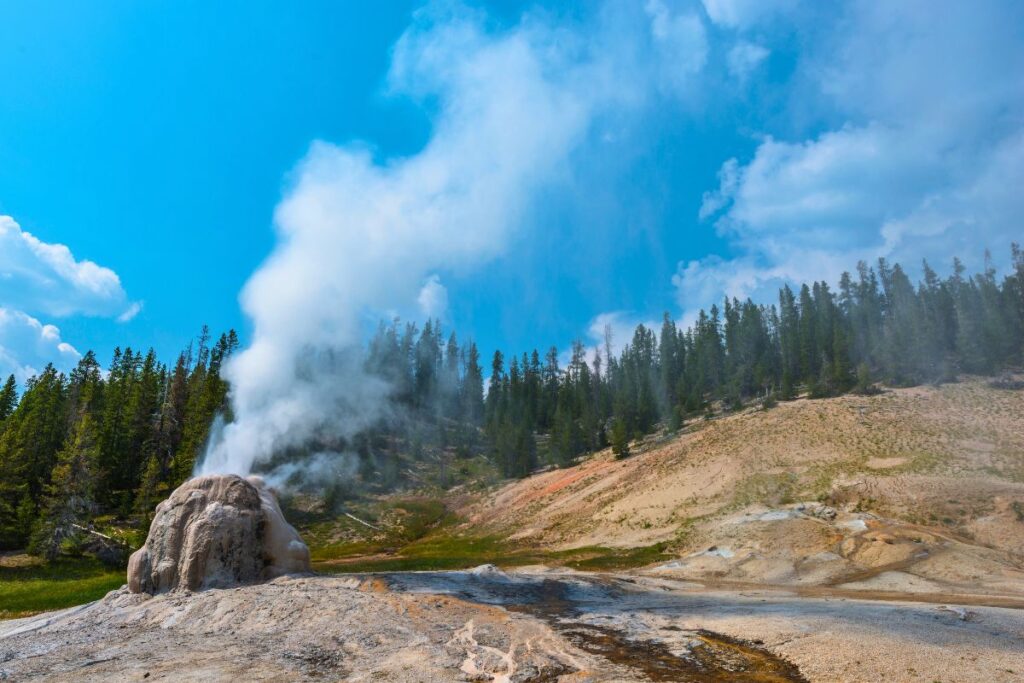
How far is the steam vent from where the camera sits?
2166 cm

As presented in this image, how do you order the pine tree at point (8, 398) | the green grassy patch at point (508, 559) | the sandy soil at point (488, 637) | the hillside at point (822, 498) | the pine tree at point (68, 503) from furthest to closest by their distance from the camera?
the pine tree at point (8, 398), the pine tree at point (68, 503), the green grassy patch at point (508, 559), the hillside at point (822, 498), the sandy soil at point (488, 637)

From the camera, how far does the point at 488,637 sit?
15656mm

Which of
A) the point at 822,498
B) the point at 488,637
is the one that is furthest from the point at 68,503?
the point at 822,498

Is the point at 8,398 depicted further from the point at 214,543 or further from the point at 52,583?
the point at 214,543

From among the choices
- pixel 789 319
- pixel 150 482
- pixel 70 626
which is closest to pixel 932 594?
pixel 70 626

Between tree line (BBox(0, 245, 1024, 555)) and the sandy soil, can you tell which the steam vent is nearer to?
the sandy soil

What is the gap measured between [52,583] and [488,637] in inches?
1374

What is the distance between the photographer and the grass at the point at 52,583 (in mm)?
29031

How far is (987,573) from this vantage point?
28.8 meters

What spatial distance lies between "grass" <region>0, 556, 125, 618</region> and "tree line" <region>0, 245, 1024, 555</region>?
7.06 ft

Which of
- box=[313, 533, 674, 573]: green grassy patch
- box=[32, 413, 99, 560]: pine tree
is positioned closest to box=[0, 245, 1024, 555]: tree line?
box=[32, 413, 99, 560]: pine tree

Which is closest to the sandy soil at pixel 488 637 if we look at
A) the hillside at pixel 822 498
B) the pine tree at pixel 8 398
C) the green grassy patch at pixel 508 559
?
the hillside at pixel 822 498

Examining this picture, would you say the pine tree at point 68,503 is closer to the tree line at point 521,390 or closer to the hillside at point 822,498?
the tree line at point 521,390

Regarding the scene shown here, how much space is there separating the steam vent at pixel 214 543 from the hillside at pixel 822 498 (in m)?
22.9
